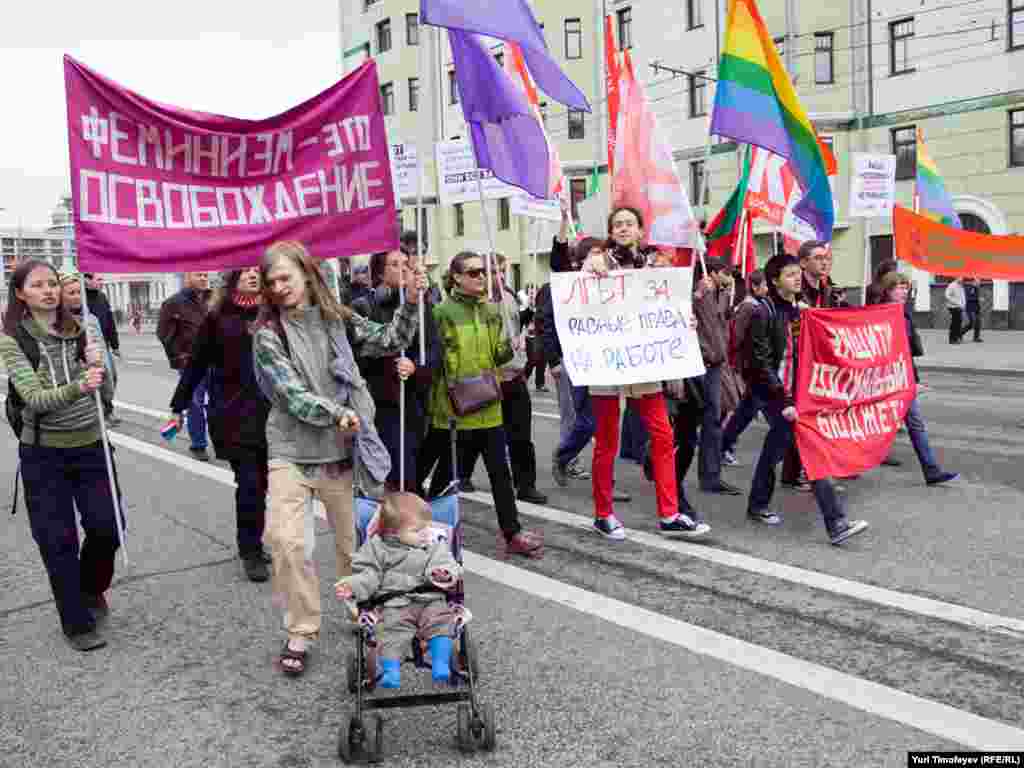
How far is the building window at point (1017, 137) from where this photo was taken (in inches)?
1055

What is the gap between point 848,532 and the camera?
5.96 metres

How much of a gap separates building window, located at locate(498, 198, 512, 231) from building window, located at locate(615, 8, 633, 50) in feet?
28.4

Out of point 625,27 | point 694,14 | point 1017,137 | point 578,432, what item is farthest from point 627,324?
point 625,27

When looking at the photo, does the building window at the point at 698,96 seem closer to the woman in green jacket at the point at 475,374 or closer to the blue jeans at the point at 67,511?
the woman in green jacket at the point at 475,374

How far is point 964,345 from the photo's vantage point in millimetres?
22312

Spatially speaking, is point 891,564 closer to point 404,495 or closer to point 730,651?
point 730,651

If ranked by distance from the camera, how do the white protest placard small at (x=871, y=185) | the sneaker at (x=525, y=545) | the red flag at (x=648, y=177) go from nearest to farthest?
the sneaker at (x=525, y=545) < the red flag at (x=648, y=177) < the white protest placard small at (x=871, y=185)

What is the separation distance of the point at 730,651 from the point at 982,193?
26620 mm

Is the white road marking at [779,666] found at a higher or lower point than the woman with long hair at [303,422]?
lower

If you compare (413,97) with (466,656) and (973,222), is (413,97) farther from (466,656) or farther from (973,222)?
(466,656)

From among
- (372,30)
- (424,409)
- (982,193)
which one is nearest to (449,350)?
(424,409)

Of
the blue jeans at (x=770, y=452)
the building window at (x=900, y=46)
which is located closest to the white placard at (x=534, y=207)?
the blue jeans at (x=770, y=452)

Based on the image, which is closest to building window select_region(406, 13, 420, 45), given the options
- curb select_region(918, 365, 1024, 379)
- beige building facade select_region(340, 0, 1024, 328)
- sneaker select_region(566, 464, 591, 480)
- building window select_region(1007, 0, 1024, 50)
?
beige building facade select_region(340, 0, 1024, 328)

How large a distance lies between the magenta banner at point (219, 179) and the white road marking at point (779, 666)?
1877 millimetres
